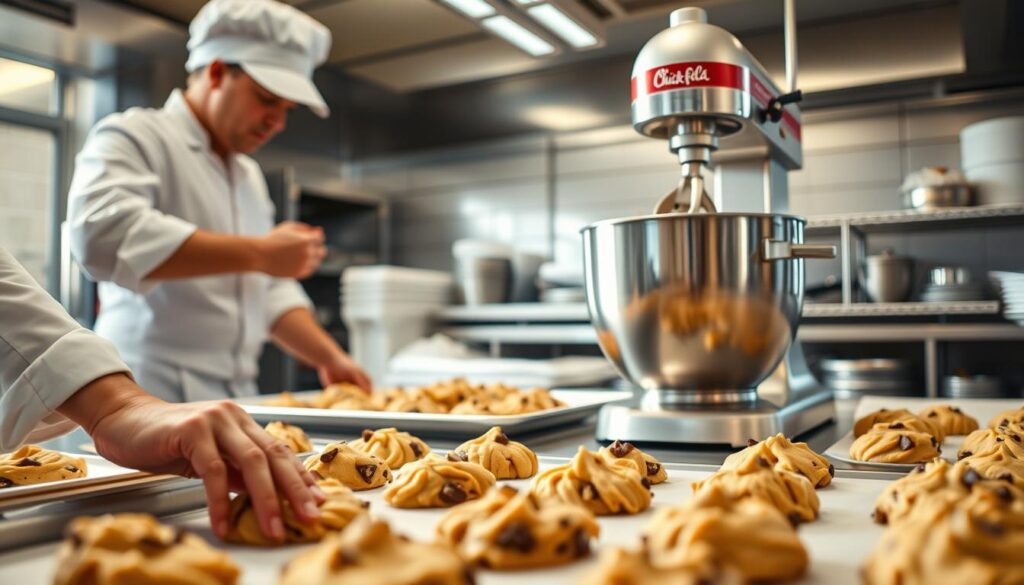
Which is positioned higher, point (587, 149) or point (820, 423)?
point (587, 149)

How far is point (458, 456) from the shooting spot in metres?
0.98

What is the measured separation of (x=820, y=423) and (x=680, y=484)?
52cm

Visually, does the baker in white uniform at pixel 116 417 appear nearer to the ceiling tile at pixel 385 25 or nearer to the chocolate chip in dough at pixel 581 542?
the chocolate chip in dough at pixel 581 542

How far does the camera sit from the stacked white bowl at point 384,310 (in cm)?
404

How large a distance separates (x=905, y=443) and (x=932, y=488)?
298mm

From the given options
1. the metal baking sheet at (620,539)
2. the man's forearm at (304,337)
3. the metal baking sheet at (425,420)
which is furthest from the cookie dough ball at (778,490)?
the man's forearm at (304,337)

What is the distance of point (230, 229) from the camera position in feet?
7.34

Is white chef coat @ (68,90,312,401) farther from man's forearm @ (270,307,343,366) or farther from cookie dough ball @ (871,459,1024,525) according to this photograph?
cookie dough ball @ (871,459,1024,525)

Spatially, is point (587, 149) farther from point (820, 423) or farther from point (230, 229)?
point (820, 423)

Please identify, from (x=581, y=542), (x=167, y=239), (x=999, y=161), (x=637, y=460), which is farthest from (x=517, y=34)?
(x=999, y=161)

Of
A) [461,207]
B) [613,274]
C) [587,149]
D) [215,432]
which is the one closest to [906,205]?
[587,149]

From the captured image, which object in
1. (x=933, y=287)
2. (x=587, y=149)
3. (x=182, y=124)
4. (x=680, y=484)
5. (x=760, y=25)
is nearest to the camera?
(x=680, y=484)

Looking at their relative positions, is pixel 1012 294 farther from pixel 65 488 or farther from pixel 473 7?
pixel 65 488

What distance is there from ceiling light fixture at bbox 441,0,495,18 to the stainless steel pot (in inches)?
19.0
